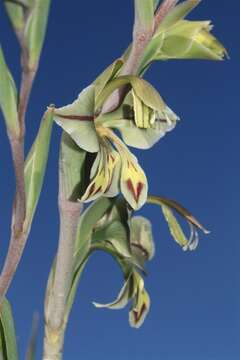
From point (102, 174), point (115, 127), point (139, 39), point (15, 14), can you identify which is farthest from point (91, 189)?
point (15, 14)

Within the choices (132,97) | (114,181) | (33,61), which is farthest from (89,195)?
(33,61)

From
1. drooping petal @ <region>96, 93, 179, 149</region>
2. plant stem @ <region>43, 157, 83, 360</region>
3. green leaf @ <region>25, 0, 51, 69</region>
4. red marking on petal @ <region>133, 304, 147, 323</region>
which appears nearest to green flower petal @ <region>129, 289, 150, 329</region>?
red marking on petal @ <region>133, 304, 147, 323</region>

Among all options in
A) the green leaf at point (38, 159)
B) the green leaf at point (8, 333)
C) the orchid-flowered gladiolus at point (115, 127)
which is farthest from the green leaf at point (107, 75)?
the green leaf at point (8, 333)

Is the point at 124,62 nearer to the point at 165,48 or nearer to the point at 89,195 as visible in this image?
the point at 165,48

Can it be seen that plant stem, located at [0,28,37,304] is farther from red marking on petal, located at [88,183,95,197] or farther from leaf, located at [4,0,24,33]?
red marking on petal, located at [88,183,95,197]

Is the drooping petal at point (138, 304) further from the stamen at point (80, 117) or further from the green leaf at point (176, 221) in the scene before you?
the stamen at point (80, 117)
